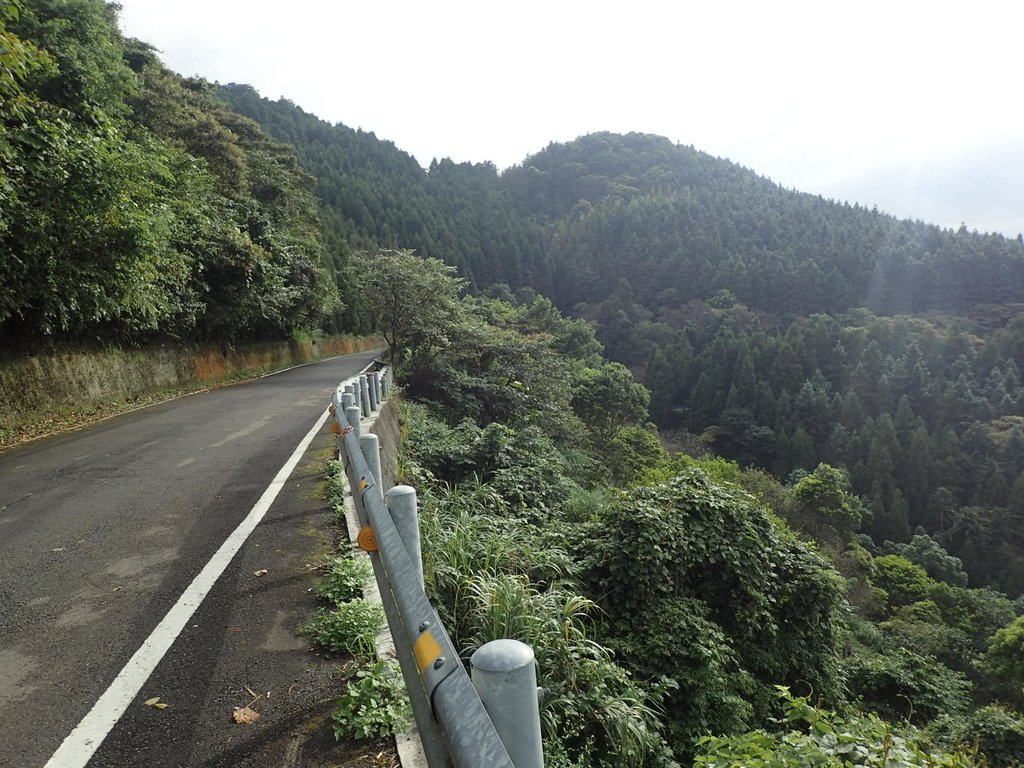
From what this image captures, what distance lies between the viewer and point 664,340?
106 metres

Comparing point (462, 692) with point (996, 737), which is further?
point (996, 737)

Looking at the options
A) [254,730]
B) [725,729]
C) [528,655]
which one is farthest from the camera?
[725,729]

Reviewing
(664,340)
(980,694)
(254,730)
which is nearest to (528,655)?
(254,730)

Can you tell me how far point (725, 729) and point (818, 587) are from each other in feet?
11.4

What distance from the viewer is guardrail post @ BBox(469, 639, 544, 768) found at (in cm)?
130

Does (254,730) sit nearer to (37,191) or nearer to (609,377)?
(37,191)

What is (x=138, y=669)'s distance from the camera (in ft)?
10.1

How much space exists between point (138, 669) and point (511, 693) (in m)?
2.81

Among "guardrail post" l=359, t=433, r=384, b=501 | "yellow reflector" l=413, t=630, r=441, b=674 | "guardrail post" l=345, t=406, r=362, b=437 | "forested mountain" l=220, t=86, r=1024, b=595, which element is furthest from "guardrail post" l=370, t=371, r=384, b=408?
"forested mountain" l=220, t=86, r=1024, b=595

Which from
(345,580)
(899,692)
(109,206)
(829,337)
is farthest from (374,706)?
(829,337)

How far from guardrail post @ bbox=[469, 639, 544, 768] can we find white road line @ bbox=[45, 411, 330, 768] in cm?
221

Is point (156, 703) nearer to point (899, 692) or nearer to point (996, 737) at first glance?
point (996, 737)

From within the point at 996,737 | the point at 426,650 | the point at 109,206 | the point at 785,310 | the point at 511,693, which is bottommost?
the point at 996,737

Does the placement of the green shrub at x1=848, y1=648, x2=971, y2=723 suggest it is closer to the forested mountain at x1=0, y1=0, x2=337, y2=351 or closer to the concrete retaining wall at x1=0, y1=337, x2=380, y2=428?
the concrete retaining wall at x1=0, y1=337, x2=380, y2=428
